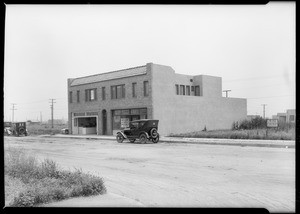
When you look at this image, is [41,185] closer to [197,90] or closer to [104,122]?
[104,122]

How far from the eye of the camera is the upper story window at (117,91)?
3500cm

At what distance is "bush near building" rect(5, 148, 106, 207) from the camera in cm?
629

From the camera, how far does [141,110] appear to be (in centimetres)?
3303

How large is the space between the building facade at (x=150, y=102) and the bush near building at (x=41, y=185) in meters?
22.5

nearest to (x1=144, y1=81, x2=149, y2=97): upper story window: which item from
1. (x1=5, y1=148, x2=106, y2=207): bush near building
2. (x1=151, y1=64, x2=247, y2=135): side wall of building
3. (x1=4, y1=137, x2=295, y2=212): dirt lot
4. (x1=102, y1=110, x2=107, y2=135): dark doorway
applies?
(x1=151, y1=64, x2=247, y2=135): side wall of building

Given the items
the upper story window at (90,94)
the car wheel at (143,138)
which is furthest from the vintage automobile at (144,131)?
the upper story window at (90,94)

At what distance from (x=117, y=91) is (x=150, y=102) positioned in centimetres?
582

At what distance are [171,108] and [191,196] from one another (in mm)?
26235

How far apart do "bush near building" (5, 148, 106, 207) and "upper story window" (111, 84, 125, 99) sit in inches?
1000

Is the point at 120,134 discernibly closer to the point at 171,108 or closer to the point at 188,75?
the point at 171,108

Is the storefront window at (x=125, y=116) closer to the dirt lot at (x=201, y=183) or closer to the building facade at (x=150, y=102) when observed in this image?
the building facade at (x=150, y=102)

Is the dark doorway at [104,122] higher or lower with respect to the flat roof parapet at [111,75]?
lower
